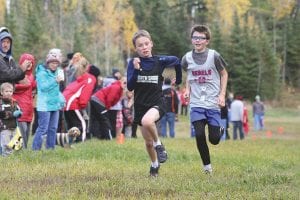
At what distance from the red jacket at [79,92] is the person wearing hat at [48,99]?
156cm

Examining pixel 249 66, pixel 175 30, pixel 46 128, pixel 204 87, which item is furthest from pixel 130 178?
pixel 175 30

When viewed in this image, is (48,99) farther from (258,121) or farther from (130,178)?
(258,121)

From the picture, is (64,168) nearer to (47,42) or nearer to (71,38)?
(47,42)

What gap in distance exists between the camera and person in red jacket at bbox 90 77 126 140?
15578mm

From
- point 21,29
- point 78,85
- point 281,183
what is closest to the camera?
point 281,183

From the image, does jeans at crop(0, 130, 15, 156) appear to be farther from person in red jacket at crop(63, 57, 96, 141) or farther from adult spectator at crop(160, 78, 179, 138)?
adult spectator at crop(160, 78, 179, 138)

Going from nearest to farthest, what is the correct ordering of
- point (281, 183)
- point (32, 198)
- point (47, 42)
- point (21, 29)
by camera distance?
point (32, 198) < point (281, 183) < point (47, 42) < point (21, 29)

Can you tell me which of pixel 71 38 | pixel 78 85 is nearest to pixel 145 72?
pixel 78 85

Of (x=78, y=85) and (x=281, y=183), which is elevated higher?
(x=78, y=85)

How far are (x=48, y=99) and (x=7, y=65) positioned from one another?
1939 mm

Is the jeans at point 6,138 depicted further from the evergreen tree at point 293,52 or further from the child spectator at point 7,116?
the evergreen tree at point 293,52

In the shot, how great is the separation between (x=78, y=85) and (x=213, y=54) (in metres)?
5.68

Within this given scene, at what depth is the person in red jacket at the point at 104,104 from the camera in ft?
51.1

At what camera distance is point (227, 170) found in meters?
8.47
